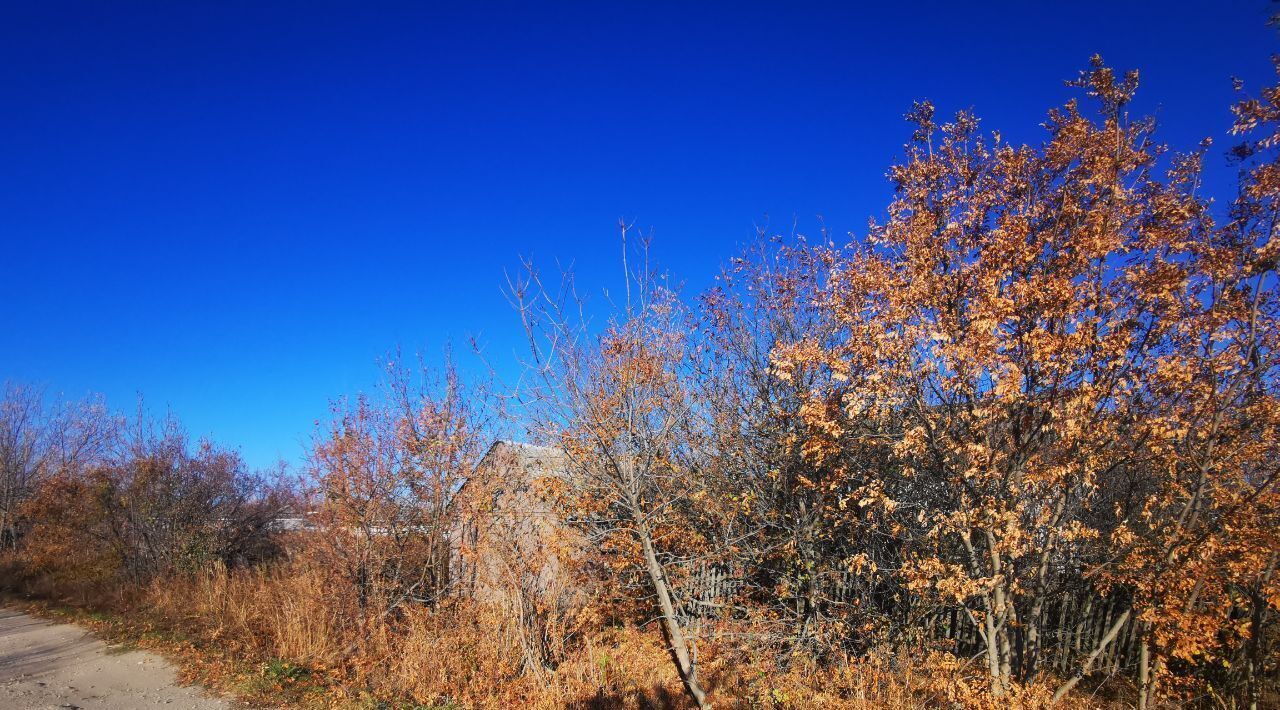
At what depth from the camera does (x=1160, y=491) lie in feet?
21.1

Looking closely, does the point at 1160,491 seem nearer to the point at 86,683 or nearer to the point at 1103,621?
the point at 1103,621

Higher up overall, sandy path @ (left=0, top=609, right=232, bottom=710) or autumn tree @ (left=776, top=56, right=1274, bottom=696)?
autumn tree @ (left=776, top=56, right=1274, bottom=696)

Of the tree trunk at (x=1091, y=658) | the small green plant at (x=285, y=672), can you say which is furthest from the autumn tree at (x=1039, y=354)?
the small green plant at (x=285, y=672)

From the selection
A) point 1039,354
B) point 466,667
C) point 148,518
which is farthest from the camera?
point 148,518

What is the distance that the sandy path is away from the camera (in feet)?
24.0

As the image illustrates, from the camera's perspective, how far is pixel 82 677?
327 inches

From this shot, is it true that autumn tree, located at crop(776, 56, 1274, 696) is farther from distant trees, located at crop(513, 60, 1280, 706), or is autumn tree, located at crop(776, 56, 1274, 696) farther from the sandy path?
the sandy path

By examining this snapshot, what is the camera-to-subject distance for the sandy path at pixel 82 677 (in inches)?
288

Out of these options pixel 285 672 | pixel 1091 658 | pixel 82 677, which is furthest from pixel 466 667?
pixel 1091 658

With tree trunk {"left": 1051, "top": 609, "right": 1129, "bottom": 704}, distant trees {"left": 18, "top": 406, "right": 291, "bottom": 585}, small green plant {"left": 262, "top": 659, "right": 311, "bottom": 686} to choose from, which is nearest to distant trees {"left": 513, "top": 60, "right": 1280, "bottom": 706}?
tree trunk {"left": 1051, "top": 609, "right": 1129, "bottom": 704}

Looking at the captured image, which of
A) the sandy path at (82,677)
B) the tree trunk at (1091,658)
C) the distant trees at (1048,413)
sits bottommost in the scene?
the sandy path at (82,677)

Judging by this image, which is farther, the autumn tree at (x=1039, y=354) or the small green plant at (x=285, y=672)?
the small green plant at (x=285, y=672)

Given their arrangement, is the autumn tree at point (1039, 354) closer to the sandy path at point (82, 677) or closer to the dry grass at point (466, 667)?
the dry grass at point (466, 667)

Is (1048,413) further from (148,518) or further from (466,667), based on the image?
(148,518)
